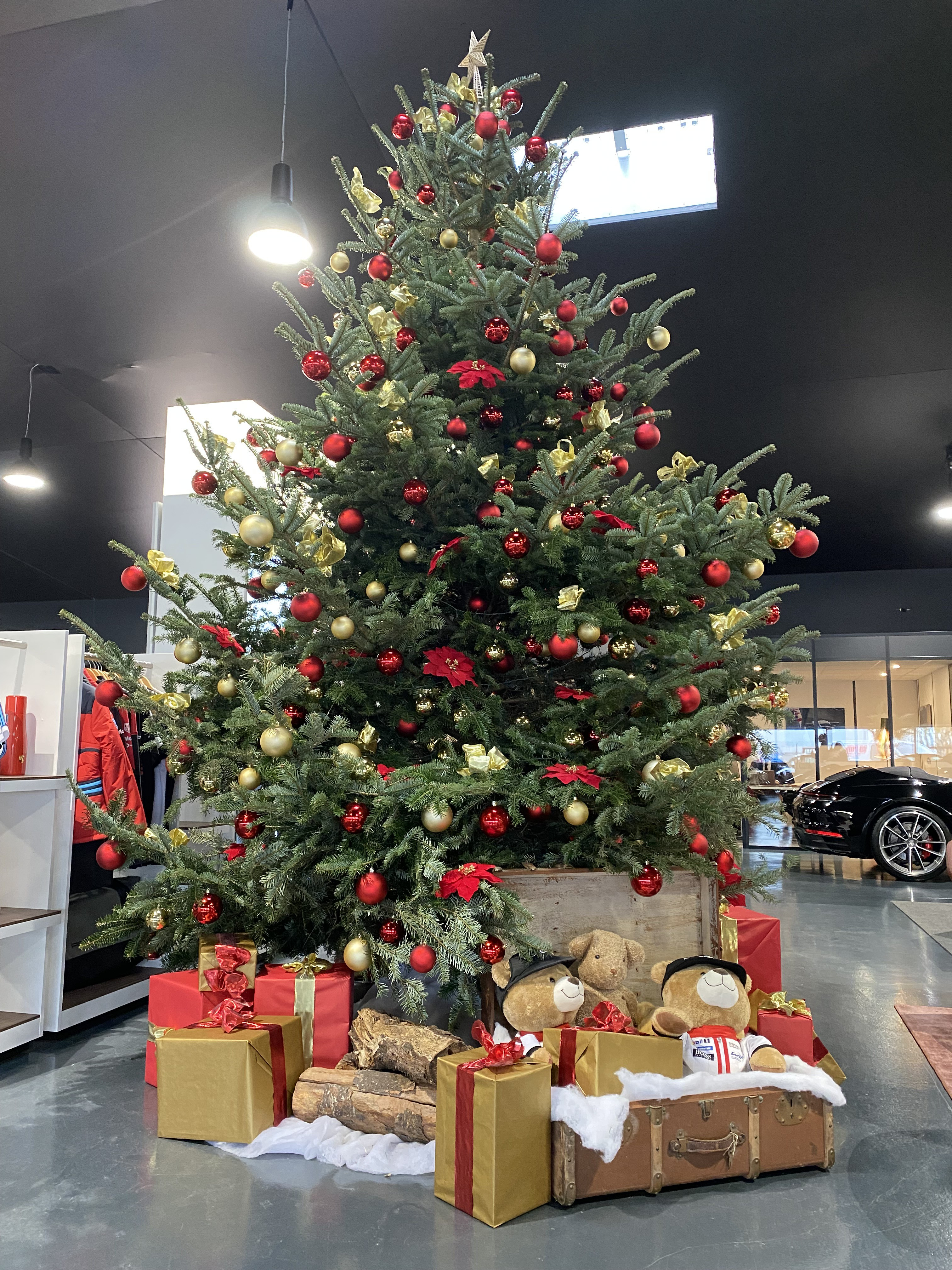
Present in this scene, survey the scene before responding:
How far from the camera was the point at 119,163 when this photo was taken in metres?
4.40

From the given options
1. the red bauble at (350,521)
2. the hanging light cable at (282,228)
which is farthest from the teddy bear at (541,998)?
the hanging light cable at (282,228)

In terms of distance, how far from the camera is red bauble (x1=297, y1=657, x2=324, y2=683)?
8.69 ft

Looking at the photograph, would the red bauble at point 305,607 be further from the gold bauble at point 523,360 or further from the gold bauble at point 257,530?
the gold bauble at point 523,360

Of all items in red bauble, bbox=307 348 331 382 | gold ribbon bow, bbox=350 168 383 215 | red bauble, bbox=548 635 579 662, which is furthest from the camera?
gold ribbon bow, bbox=350 168 383 215

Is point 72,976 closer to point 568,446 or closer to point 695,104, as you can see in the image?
point 568,446

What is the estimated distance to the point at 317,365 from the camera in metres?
2.45

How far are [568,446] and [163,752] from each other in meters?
2.70

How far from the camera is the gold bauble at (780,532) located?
2607 millimetres

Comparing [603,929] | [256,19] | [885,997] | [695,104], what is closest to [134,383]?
[256,19]

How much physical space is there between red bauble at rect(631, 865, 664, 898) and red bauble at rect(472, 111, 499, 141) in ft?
7.82

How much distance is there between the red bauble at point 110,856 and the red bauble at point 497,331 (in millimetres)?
1985

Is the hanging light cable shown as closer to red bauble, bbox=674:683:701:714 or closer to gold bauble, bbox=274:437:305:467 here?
gold bauble, bbox=274:437:305:467

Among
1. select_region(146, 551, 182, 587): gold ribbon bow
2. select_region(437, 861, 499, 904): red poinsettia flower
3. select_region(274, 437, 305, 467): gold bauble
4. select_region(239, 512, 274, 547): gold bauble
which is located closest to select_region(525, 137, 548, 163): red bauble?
select_region(274, 437, 305, 467): gold bauble

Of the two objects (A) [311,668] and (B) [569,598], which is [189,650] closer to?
(A) [311,668]
